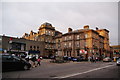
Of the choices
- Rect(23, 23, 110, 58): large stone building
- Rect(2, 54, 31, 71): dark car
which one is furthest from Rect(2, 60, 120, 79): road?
Rect(23, 23, 110, 58): large stone building

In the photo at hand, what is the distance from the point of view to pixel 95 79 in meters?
8.49

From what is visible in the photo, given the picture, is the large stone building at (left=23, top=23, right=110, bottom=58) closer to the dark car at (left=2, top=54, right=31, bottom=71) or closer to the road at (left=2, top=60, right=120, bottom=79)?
the road at (left=2, top=60, right=120, bottom=79)

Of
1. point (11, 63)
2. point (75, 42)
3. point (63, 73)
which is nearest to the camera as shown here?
point (63, 73)

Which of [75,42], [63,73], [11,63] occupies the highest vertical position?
[75,42]

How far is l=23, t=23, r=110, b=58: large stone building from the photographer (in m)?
43.5

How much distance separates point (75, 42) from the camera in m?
48.1

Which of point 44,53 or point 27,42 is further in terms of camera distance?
point 44,53

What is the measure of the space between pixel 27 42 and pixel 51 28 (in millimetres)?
16894

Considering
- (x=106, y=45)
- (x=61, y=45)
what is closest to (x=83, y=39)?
(x=61, y=45)

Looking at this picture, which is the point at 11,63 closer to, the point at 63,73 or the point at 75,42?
the point at 63,73

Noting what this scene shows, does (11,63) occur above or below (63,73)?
above

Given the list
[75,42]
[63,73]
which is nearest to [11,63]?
[63,73]

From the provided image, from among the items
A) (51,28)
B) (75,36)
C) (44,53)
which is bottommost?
(44,53)

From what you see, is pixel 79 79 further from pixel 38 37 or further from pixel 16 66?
pixel 38 37
